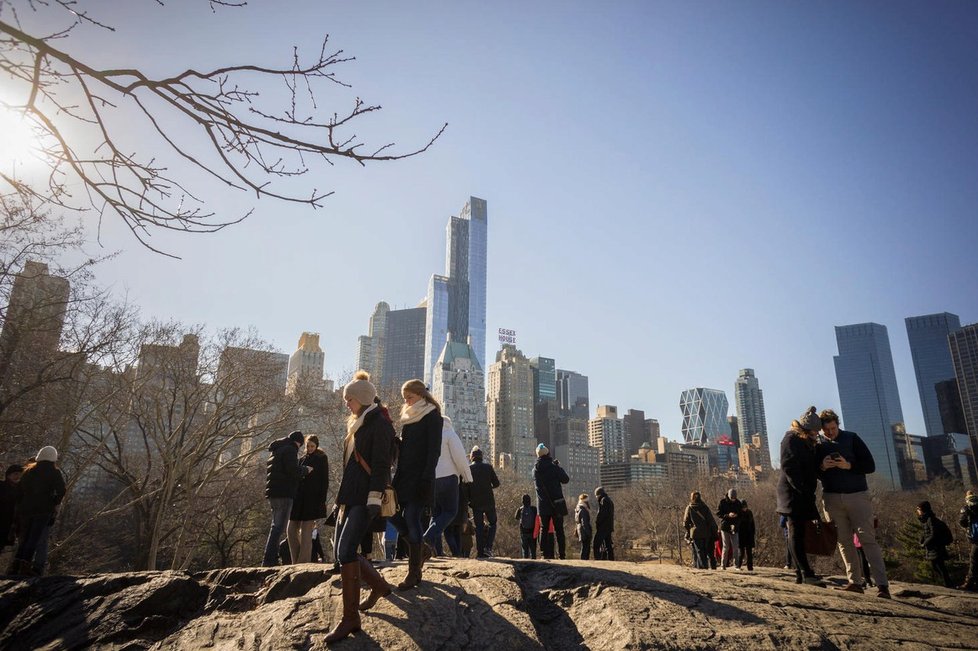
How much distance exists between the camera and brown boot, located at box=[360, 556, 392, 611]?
424 centimetres

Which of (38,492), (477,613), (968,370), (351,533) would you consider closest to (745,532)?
(477,613)

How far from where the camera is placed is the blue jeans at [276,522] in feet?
24.0

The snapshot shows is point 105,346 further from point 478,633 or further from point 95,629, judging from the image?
point 478,633

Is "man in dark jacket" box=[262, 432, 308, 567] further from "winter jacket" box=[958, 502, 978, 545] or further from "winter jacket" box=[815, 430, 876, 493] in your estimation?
"winter jacket" box=[958, 502, 978, 545]

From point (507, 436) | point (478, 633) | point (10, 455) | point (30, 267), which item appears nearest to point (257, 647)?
point (478, 633)

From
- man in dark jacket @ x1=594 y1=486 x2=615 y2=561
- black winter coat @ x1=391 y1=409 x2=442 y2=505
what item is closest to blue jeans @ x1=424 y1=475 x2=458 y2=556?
black winter coat @ x1=391 y1=409 x2=442 y2=505

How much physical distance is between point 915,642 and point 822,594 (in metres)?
1.17

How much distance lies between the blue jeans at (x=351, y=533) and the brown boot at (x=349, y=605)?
0.06 m

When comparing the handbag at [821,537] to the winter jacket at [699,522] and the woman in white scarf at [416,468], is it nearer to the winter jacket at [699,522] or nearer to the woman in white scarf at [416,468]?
the woman in white scarf at [416,468]

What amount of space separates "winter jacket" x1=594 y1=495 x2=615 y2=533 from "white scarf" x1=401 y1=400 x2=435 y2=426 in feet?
24.1

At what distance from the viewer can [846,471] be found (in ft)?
19.8

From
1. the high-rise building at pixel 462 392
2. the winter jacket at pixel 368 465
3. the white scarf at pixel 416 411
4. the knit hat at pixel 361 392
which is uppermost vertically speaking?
the high-rise building at pixel 462 392

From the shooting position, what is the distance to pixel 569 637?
14.6 ft

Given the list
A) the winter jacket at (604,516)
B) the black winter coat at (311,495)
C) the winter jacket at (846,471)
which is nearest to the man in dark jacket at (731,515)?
the winter jacket at (604,516)
